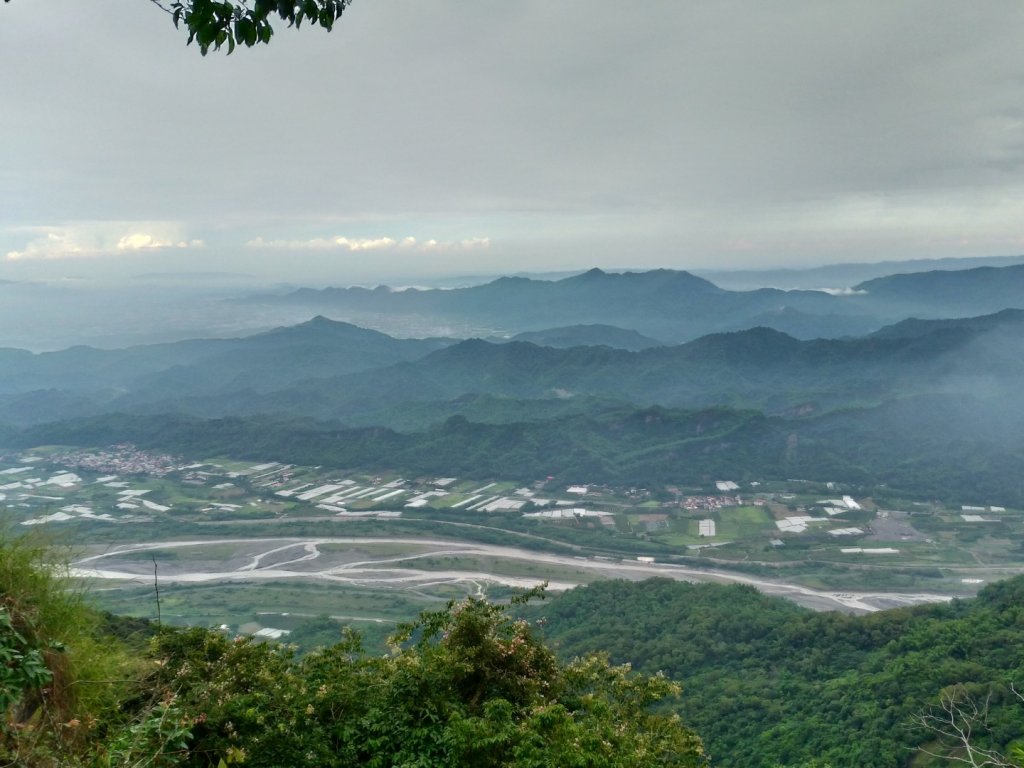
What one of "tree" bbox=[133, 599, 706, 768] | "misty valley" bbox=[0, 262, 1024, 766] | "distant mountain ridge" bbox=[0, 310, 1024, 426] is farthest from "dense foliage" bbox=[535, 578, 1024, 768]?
"distant mountain ridge" bbox=[0, 310, 1024, 426]

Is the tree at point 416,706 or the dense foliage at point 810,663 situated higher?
the tree at point 416,706

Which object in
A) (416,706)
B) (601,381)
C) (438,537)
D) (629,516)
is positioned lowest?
(629,516)

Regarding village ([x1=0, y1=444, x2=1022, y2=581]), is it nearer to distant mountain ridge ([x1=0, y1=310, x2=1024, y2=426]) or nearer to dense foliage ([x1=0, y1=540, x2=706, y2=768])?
distant mountain ridge ([x1=0, y1=310, x2=1024, y2=426])

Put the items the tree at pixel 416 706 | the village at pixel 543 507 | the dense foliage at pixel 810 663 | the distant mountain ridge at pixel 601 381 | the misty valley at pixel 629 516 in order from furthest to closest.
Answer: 1. the distant mountain ridge at pixel 601 381
2. the village at pixel 543 507
3. the misty valley at pixel 629 516
4. the dense foliage at pixel 810 663
5. the tree at pixel 416 706

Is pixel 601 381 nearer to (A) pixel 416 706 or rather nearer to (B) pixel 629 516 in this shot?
(B) pixel 629 516

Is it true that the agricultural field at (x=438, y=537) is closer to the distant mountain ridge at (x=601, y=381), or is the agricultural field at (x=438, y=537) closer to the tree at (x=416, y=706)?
the tree at (x=416, y=706)

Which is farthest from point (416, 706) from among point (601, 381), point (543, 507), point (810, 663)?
point (601, 381)

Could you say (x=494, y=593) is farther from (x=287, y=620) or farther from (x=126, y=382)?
(x=126, y=382)

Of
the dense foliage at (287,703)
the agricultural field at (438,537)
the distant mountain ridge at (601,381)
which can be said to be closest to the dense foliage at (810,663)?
the dense foliage at (287,703)

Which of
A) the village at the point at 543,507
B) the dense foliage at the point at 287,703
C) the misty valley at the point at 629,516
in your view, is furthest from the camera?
the village at the point at 543,507
